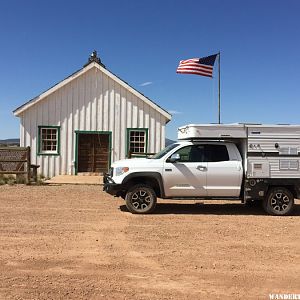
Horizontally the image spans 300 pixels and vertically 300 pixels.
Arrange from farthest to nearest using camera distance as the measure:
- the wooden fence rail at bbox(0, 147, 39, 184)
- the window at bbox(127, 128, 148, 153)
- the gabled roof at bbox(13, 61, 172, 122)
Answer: the window at bbox(127, 128, 148, 153) < the gabled roof at bbox(13, 61, 172, 122) < the wooden fence rail at bbox(0, 147, 39, 184)

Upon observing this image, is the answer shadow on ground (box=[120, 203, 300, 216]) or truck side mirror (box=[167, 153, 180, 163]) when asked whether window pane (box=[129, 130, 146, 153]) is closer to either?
shadow on ground (box=[120, 203, 300, 216])

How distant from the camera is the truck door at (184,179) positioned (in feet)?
34.7

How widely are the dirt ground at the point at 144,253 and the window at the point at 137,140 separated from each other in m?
9.82

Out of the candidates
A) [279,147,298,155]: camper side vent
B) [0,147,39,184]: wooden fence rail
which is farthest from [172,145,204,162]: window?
[0,147,39,184]: wooden fence rail

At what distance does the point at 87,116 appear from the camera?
20.8 metres

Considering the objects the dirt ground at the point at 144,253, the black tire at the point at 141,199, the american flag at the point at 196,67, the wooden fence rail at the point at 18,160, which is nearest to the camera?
the dirt ground at the point at 144,253

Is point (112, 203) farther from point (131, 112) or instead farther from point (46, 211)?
point (131, 112)

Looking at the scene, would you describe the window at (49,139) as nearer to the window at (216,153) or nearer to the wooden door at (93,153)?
the wooden door at (93,153)

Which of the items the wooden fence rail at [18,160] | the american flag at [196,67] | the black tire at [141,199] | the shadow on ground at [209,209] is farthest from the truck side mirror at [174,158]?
the american flag at [196,67]

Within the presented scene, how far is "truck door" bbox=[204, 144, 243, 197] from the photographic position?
1066cm

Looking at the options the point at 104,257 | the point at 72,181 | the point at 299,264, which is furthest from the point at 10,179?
the point at 299,264

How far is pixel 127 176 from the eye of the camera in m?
10.5

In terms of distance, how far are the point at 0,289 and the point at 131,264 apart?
1865 millimetres

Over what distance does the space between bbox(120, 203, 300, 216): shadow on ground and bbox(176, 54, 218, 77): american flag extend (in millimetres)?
8650
